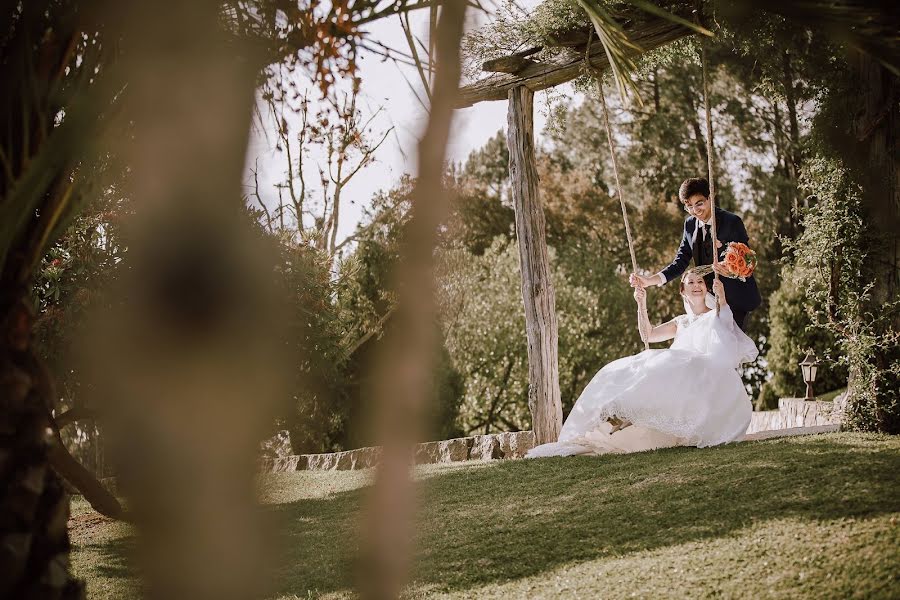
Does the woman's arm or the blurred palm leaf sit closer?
the blurred palm leaf

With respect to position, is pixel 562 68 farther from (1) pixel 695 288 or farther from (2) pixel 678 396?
(2) pixel 678 396

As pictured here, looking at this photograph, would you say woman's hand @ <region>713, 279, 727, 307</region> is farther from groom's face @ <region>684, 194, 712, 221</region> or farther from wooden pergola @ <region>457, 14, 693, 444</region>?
wooden pergola @ <region>457, 14, 693, 444</region>

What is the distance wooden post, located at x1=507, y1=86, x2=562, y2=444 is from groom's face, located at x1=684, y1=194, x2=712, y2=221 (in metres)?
1.47

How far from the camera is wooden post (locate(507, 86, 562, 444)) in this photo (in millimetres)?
7059

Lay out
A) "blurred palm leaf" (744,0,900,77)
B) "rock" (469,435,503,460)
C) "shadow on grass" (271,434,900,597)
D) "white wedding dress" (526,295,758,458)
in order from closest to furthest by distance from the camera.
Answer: "blurred palm leaf" (744,0,900,77) < "shadow on grass" (271,434,900,597) < "white wedding dress" (526,295,758,458) < "rock" (469,435,503,460)

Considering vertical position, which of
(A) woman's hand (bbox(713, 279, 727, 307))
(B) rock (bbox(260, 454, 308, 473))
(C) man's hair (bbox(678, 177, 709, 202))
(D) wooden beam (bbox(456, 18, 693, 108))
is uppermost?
(D) wooden beam (bbox(456, 18, 693, 108))

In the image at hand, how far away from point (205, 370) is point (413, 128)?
770mm

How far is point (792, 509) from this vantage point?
3.30 meters

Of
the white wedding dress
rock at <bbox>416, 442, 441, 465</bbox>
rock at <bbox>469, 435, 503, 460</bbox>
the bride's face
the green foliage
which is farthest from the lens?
rock at <bbox>416, 442, 441, 465</bbox>

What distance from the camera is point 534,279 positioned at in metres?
7.11

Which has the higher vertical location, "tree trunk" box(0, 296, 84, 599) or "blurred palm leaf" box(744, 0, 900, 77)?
"blurred palm leaf" box(744, 0, 900, 77)

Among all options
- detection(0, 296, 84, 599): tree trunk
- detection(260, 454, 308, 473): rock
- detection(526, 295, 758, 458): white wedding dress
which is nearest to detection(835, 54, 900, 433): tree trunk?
detection(526, 295, 758, 458): white wedding dress

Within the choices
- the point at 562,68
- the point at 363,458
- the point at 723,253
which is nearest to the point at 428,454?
the point at 363,458

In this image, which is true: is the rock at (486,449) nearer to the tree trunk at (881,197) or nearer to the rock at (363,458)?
the rock at (363,458)
